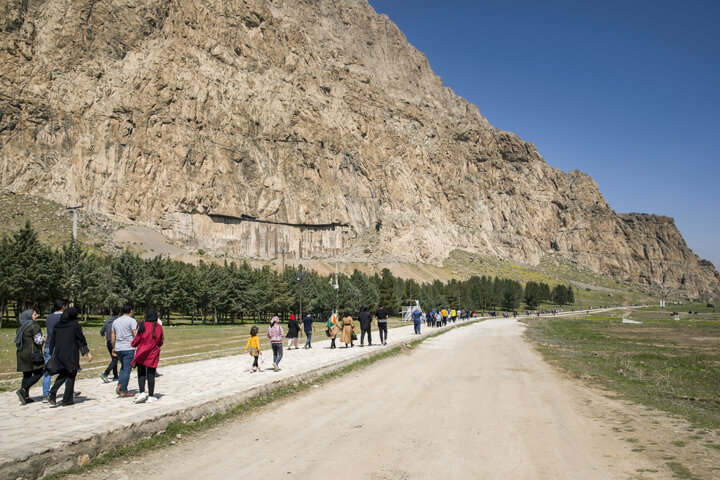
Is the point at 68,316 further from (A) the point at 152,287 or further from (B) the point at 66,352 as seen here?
(A) the point at 152,287

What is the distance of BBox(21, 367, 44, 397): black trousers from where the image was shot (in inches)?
413

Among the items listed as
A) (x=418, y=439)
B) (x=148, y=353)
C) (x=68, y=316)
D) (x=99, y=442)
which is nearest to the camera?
(x=99, y=442)

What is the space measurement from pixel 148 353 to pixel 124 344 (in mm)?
1532

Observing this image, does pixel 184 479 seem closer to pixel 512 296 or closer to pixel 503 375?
pixel 503 375

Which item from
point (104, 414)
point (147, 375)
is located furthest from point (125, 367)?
point (104, 414)

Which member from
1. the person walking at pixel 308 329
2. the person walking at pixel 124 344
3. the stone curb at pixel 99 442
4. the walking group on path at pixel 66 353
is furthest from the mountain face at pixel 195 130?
the stone curb at pixel 99 442

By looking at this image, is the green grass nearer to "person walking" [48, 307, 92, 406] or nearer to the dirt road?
the dirt road

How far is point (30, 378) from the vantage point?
421 inches

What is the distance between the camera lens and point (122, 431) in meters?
7.95

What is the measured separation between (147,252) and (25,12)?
265 feet

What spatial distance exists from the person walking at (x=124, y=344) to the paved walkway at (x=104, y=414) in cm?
35

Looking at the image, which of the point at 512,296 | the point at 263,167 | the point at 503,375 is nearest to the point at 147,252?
the point at 263,167

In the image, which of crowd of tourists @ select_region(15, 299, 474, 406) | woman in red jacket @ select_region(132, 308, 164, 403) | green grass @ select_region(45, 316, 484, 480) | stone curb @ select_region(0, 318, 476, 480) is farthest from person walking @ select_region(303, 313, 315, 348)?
woman in red jacket @ select_region(132, 308, 164, 403)

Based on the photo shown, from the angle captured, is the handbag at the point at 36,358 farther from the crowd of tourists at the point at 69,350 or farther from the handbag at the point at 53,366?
the handbag at the point at 53,366
